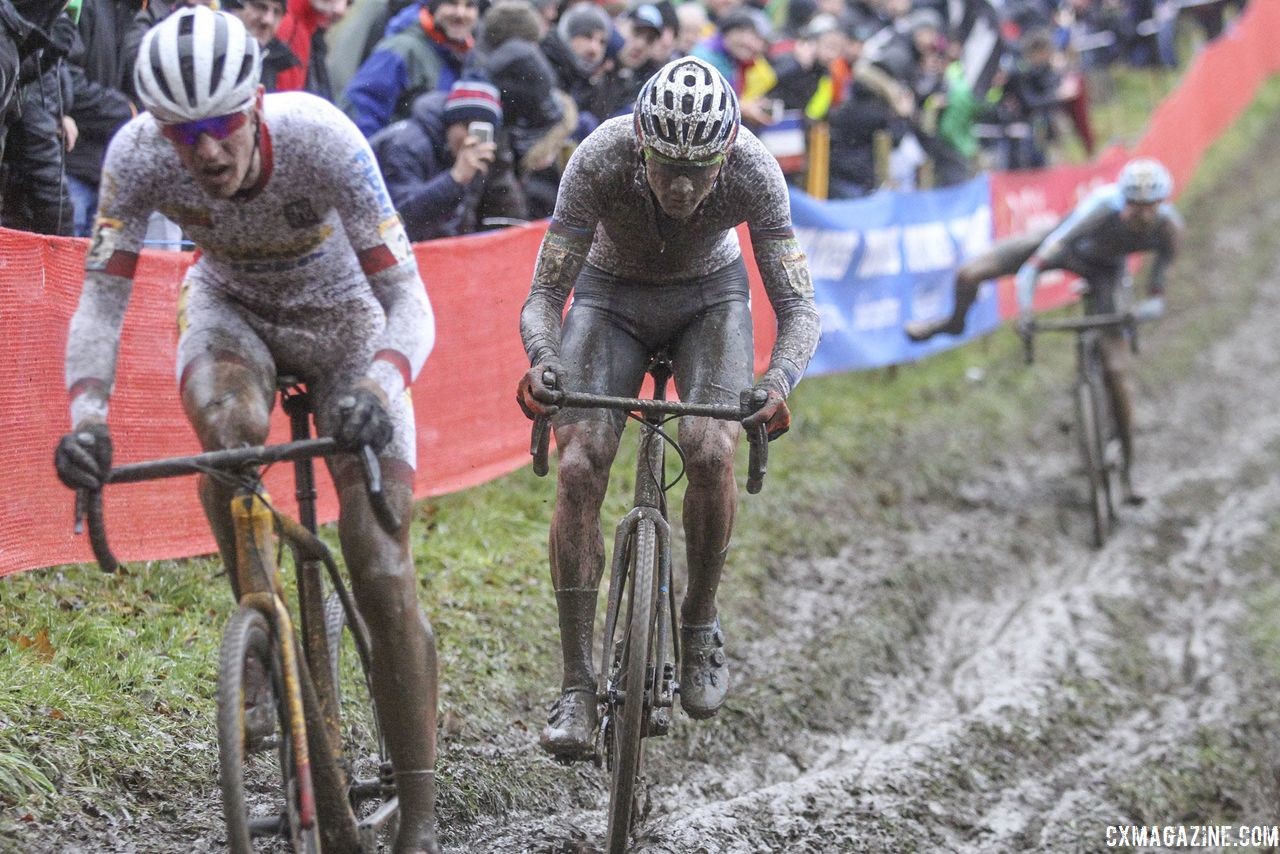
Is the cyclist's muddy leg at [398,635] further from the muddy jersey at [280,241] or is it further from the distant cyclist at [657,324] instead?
the distant cyclist at [657,324]

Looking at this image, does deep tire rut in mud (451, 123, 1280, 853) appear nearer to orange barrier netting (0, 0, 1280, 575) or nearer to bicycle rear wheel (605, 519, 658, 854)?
bicycle rear wheel (605, 519, 658, 854)

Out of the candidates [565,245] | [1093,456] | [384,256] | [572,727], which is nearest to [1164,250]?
[1093,456]

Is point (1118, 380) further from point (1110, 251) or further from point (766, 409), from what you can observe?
point (766, 409)

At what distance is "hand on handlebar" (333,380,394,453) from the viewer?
4211 millimetres

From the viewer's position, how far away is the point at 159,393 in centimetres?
685

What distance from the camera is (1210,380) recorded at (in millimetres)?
16344

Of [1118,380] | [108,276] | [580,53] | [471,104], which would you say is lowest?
[1118,380]

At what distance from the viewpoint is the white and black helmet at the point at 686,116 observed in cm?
505

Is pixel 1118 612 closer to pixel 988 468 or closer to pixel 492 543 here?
pixel 988 468

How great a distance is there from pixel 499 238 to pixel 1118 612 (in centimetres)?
478

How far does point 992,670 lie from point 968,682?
0.25m

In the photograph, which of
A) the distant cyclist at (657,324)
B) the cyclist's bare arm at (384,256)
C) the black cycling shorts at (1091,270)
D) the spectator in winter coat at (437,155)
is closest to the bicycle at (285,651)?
the cyclist's bare arm at (384,256)

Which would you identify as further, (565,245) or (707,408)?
(565,245)

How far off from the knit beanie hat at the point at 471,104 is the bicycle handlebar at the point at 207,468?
164 inches
